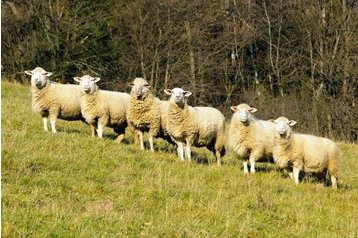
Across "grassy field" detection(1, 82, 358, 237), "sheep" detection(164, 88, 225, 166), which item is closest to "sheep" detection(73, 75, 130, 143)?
"sheep" detection(164, 88, 225, 166)

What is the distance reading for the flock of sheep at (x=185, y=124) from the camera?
1303 centimetres

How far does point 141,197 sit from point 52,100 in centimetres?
667

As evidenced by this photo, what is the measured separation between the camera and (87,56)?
3478 cm

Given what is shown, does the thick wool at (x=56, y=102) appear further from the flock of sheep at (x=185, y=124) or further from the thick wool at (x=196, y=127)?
the thick wool at (x=196, y=127)

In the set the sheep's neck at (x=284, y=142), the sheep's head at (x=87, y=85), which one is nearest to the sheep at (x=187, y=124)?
the sheep's neck at (x=284, y=142)

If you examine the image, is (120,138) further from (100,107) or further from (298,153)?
(298,153)

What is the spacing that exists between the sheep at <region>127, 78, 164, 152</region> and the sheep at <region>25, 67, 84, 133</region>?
157 centimetres

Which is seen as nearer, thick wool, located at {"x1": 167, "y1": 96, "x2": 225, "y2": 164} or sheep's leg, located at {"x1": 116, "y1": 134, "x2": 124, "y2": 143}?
thick wool, located at {"x1": 167, "y1": 96, "x2": 225, "y2": 164}

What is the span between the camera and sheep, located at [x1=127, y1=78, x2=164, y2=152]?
14188 mm

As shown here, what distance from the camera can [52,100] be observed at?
14.7 m

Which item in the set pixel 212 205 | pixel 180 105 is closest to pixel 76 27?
pixel 180 105

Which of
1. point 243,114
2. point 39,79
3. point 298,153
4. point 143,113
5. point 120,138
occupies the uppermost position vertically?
point 39,79

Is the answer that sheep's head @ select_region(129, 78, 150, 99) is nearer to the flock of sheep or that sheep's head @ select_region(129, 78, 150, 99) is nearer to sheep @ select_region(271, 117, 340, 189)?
the flock of sheep

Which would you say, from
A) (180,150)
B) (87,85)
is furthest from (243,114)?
(87,85)
